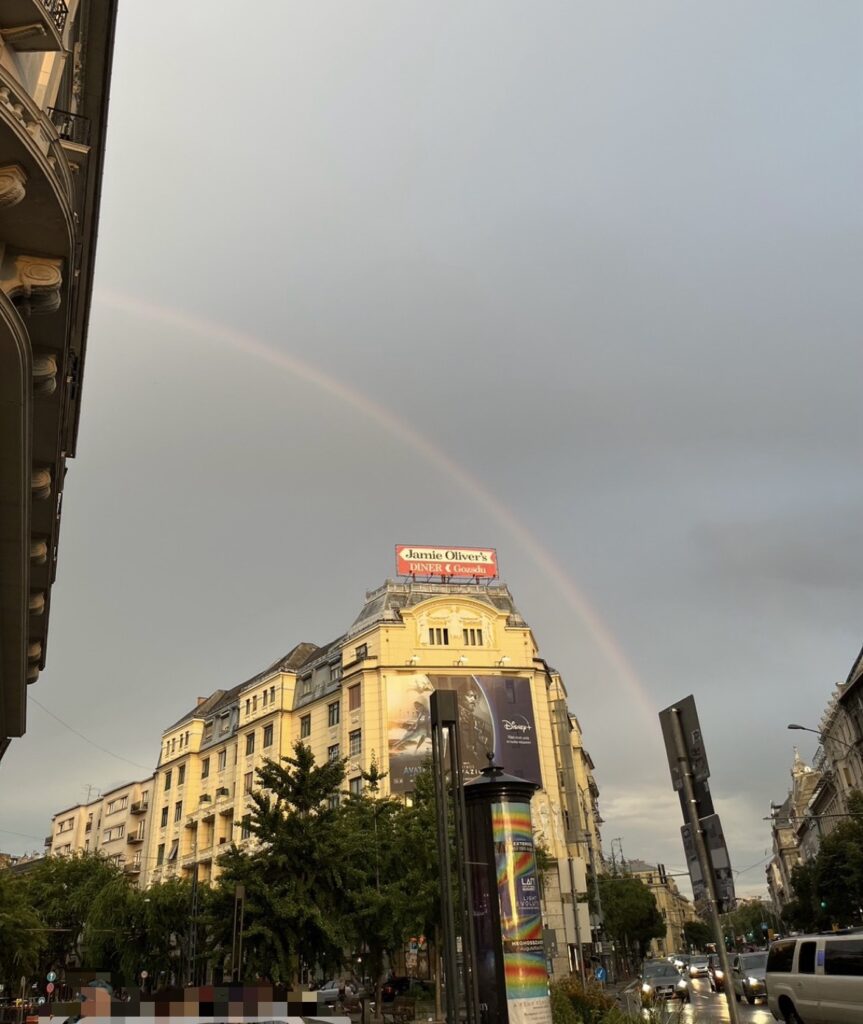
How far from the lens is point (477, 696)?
4903 cm

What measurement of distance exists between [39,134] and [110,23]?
19.6ft

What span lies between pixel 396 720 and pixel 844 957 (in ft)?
122

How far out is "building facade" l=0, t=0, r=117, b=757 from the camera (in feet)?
26.9

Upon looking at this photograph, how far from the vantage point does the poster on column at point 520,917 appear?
44.5 feet

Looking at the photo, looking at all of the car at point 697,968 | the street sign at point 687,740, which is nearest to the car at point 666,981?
the car at point 697,968

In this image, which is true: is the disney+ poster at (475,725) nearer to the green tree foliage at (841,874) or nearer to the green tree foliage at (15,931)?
the green tree foliage at (841,874)

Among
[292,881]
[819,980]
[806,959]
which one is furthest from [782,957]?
[292,881]

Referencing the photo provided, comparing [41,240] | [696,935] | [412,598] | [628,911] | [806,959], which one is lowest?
[696,935]

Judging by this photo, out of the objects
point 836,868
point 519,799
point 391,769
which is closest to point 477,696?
point 391,769

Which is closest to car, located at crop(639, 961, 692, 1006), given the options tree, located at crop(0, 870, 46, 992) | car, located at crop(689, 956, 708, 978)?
car, located at crop(689, 956, 708, 978)

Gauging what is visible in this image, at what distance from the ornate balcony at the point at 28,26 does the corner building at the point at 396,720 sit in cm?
3998

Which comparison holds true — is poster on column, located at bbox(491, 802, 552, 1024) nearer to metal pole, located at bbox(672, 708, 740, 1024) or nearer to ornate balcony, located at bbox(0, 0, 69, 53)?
metal pole, located at bbox(672, 708, 740, 1024)

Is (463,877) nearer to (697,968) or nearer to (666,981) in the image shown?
(666,981)

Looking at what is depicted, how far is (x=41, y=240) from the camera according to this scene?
8.84m
